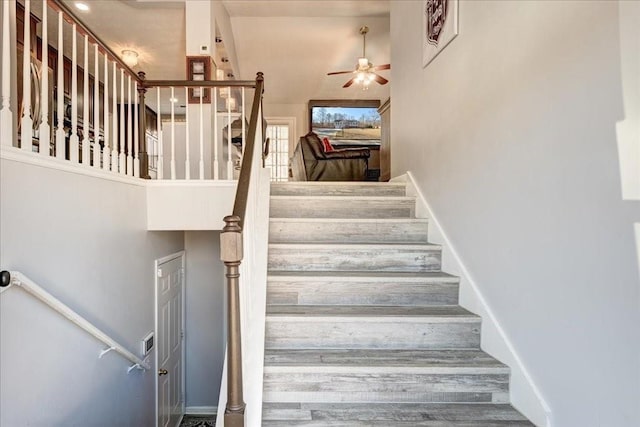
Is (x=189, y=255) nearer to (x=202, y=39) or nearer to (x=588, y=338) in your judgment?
(x=202, y=39)

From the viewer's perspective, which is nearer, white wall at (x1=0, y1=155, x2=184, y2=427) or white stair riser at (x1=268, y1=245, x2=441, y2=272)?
white wall at (x1=0, y1=155, x2=184, y2=427)

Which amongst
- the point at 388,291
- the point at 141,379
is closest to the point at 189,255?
the point at 141,379

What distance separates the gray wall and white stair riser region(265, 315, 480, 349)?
3082 mm

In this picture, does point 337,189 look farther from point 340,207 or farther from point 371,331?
point 371,331

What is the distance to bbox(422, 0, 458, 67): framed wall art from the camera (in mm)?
2365

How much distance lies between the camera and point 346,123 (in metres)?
8.84

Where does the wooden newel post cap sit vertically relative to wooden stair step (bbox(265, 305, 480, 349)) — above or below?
above

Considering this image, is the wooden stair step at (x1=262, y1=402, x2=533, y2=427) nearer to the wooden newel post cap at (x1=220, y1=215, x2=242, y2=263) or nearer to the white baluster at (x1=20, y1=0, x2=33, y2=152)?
the wooden newel post cap at (x1=220, y1=215, x2=242, y2=263)

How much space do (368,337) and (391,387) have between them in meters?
0.30

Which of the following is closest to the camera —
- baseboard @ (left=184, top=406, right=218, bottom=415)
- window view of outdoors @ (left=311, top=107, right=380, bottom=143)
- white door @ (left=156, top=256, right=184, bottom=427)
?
white door @ (left=156, top=256, right=184, bottom=427)

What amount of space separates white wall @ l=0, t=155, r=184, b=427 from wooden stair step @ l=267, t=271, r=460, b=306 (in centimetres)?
107

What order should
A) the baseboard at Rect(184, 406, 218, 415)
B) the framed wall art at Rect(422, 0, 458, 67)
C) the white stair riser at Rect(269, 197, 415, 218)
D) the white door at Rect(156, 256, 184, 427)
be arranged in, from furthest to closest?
the baseboard at Rect(184, 406, 218, 415) < the white door at Rect(156, 256, 184, 427) < the white stair riser at Rect(269, 197, 415, 218) < the framed wall art at Rect(422, 0, 458, 67)

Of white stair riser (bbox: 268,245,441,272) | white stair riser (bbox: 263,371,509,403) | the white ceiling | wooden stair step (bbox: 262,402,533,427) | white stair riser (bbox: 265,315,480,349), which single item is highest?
the white ceiling

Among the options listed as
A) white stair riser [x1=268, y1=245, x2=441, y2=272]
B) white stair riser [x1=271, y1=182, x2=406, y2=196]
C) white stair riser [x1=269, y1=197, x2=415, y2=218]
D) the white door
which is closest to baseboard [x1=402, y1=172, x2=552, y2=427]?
white stair riser [x1=268, y1=245, x2=441, y2=272]
